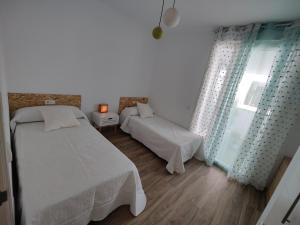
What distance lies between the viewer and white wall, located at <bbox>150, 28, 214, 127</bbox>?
2843mm

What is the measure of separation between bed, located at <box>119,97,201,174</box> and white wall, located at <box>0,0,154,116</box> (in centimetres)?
68

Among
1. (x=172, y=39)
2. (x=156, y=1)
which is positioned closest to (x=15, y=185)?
(x=156, y=1)

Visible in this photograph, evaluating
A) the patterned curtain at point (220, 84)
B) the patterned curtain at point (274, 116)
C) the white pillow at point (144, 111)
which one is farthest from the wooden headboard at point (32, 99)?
Answer: the patterned curtain at point (274, 116)

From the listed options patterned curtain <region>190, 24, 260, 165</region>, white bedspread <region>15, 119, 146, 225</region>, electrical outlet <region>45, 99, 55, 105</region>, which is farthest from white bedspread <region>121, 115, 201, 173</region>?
electrical outlet <region>45, 99, 55, 105</region>

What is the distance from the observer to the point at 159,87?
3684 mm

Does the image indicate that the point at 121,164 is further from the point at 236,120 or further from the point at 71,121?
the point at 236,120

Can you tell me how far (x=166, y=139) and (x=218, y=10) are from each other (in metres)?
2.08

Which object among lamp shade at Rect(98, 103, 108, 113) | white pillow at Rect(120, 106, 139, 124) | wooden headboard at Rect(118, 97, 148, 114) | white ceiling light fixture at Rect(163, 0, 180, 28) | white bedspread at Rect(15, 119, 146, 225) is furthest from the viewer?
wooden headboard at Rect(118, 97, 148, 114)

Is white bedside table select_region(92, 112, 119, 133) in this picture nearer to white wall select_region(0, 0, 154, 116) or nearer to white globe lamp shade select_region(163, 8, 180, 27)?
white wall select_region(0, 0, 154, 116)

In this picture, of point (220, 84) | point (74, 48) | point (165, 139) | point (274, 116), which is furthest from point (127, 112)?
point (274, 116)

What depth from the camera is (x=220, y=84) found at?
253 cm

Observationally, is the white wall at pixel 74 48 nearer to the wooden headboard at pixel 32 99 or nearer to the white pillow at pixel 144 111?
the wooden headboard at pixel 32 99

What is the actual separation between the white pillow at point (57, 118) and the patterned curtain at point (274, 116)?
2.87 metres

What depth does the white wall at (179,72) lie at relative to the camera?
284 cm
